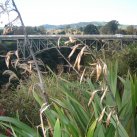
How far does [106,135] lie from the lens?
2266 millimetres

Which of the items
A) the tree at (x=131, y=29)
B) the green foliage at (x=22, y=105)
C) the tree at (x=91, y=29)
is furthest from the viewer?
the tree at (x=131, y=29)

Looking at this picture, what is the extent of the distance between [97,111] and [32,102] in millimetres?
4610

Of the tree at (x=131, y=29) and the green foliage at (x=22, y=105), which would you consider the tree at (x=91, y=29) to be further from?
the tree at (x=131, y=29)

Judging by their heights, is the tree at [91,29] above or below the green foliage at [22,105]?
above

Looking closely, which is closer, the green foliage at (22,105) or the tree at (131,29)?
the green foliage at (22,105)

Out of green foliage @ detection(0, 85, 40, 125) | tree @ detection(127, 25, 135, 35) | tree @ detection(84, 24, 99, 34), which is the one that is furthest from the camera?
tree @ detection(127, 25, 135, 35)

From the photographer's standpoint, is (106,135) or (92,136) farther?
(106,135)

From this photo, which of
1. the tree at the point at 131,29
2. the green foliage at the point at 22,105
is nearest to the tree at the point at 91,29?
the green foliage at the point at 22,105

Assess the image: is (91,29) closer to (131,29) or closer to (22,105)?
(22,105)

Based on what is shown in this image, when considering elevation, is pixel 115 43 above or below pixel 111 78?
below

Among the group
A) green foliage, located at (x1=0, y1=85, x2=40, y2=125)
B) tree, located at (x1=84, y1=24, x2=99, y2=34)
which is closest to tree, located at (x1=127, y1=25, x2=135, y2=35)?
tree, located at (x1=84, y1=24, x2=99, y2=34)

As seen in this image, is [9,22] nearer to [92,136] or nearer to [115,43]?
[92,136]

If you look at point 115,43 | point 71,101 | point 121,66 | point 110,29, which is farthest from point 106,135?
point 110,29

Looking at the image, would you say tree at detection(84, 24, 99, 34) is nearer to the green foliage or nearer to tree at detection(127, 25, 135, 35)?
the green foliage
